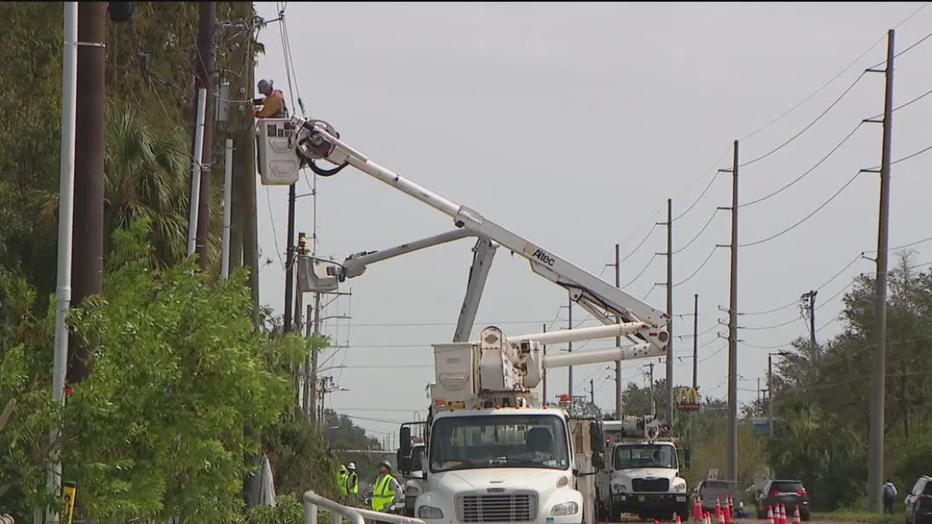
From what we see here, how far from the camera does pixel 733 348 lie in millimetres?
63062

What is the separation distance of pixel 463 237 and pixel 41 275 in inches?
285

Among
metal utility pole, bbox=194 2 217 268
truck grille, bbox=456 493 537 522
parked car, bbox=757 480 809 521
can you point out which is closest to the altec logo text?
metal utility pole, bbox=194 2 217 268

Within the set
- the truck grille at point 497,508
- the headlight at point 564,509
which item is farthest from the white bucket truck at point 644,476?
the truck grille at point 497,508

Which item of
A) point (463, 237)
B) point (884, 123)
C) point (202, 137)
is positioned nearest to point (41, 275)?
point (202, 137)

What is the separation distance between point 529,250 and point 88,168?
12.6 metres

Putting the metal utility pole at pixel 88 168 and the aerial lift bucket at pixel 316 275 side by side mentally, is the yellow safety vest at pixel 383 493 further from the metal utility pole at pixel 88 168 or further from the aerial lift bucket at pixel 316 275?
the metal utility pole at pixel 88 168

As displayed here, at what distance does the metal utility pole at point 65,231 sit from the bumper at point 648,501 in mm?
28435

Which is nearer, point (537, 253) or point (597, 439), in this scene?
point (597, 439)

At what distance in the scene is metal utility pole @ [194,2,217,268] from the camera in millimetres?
25977

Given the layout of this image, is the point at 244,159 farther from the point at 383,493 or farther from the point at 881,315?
the point at 881,315

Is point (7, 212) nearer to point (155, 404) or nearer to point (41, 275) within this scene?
point (41, 275)

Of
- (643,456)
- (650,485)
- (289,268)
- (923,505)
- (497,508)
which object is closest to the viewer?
(497,508)

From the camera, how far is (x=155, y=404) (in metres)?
15.0

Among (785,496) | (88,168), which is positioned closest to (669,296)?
(785,496)
